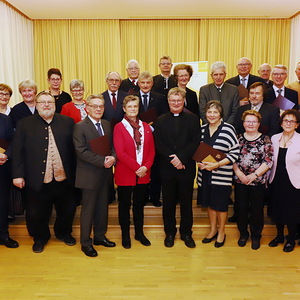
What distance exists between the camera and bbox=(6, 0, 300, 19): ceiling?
677 centimetres

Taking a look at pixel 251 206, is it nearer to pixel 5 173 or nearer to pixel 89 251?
pixel 89 251

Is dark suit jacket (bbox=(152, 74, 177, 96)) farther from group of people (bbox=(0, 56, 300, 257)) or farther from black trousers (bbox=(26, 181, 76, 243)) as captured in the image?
black trousers (bbox=(26, 181, 76, 243))

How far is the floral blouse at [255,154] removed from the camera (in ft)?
10.9

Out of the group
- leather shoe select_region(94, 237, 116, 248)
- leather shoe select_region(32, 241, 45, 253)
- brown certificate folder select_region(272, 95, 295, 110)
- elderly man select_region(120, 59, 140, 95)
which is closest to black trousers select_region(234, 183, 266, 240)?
brown certificate folder select_region(272, 95, 295, 110)

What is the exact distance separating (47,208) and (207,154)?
Result: 1.72 m

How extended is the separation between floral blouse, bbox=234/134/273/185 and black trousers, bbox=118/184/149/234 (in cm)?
103

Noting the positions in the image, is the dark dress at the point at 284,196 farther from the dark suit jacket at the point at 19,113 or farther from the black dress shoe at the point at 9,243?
the black dress shoe at the point at 9,243

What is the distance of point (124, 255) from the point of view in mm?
3389

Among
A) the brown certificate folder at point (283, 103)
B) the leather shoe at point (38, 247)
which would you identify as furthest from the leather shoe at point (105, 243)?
the brown certificate folder at point (283, 103)

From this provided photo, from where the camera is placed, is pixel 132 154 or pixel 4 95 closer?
pixel 132 154

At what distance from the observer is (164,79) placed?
450cm

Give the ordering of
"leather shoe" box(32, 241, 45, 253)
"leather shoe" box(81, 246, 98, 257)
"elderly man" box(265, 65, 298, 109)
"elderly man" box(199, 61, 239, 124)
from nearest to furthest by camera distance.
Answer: "leather shoe" box(81, 246, 98, 257) → "leather shoe" box(32, 241, 45, 253) → "elderly man" box(199, 61, 239, 124) → "elderly man" box(265, 65, 298, 109)

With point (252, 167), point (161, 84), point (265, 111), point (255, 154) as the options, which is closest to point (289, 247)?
point (252, 167)

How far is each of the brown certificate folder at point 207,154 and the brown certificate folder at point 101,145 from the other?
0.88m
